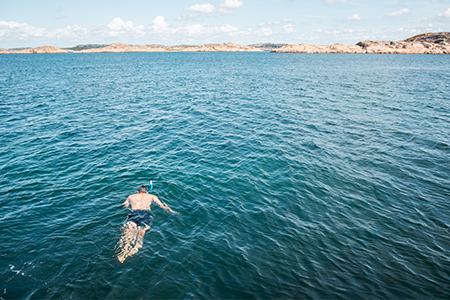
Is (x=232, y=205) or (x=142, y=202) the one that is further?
(x=232, y=205)

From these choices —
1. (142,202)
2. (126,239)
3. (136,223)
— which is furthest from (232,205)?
(126,239)

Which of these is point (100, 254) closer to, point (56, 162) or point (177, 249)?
point (177, 249)

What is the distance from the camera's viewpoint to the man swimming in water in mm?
12130

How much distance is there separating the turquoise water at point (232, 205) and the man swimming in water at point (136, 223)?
16.0 inches

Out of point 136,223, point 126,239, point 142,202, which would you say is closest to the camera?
point 126,239

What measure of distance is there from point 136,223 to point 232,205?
590 cm

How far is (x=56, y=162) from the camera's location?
68.7ft

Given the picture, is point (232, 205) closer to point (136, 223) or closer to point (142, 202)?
point (142, 202)

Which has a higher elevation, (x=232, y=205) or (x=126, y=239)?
(x=126, y=239)

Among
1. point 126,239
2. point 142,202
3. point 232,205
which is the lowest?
point 232,205

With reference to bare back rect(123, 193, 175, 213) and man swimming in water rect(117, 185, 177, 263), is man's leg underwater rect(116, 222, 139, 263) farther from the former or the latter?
bare back rect(123, 193, 175, 213)

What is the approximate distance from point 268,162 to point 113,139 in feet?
54.9

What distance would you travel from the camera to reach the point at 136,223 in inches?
539

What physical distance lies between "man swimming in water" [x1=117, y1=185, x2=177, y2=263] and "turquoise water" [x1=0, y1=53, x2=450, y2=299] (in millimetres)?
407
